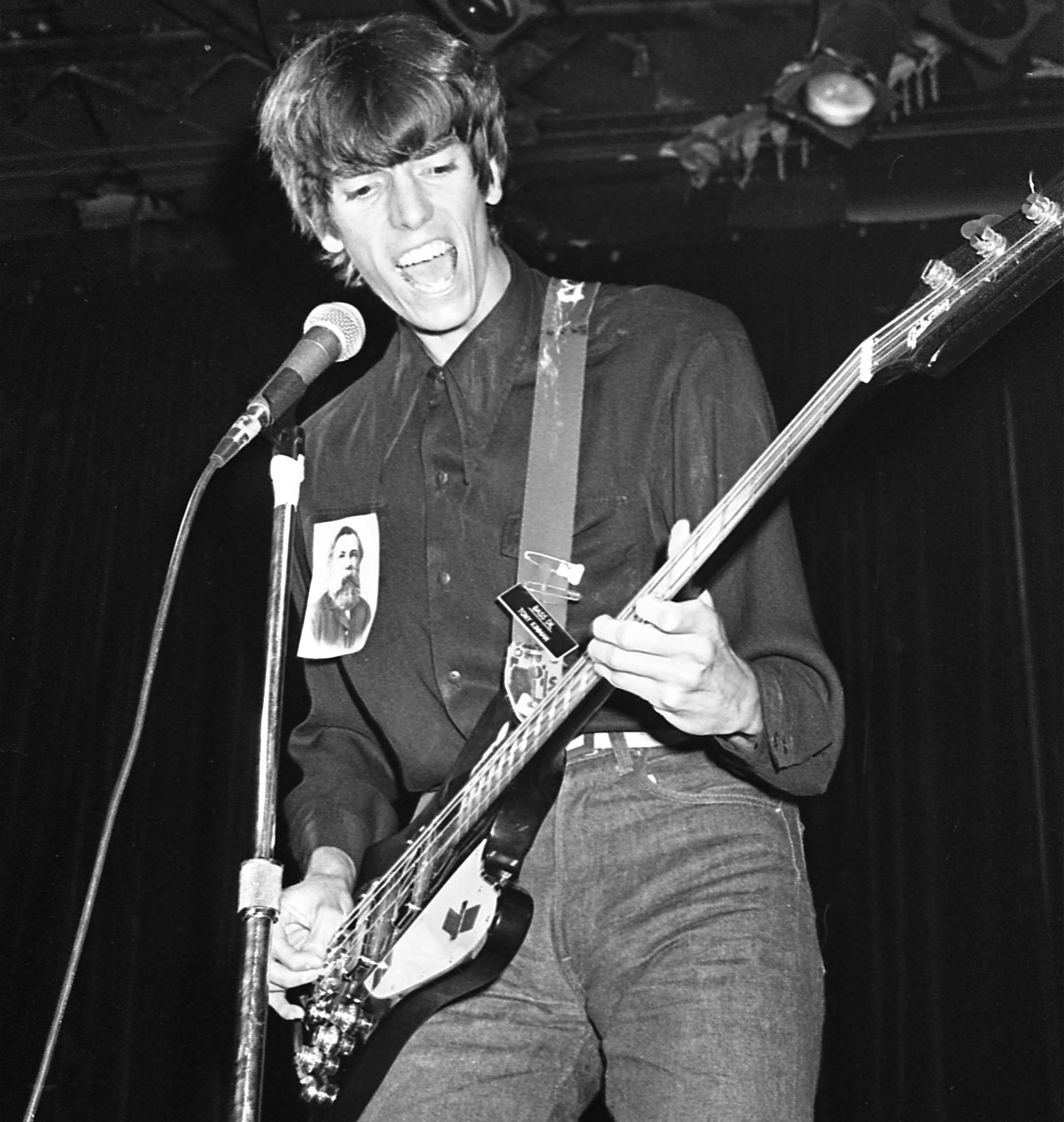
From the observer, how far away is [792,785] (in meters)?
1.38

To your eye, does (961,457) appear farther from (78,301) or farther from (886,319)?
(78,301)

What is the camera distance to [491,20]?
3.08 metres

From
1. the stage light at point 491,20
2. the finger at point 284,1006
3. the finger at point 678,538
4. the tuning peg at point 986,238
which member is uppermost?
the stage light at point 491,20

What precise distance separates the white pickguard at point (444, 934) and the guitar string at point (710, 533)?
0.03 metres

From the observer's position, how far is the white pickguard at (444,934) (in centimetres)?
137

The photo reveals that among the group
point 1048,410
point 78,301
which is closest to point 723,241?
point 1048,410

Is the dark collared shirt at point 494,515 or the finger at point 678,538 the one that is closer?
the finger at point 678,538

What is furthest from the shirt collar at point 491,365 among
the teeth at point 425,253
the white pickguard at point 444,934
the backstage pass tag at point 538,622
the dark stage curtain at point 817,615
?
the dark stage curtain at point 817,615

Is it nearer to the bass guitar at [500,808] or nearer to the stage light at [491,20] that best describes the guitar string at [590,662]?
the bass guitar at [500,808]

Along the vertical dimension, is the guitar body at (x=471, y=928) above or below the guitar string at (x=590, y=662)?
below

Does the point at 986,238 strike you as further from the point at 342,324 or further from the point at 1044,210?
the point at 342,324

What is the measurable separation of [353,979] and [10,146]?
236 cm

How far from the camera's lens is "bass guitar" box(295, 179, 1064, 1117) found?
1282mm

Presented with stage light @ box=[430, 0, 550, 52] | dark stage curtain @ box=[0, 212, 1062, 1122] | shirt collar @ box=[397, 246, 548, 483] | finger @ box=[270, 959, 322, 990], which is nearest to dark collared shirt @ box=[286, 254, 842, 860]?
shirt collar @ box=[397, 246, 548, 483]
